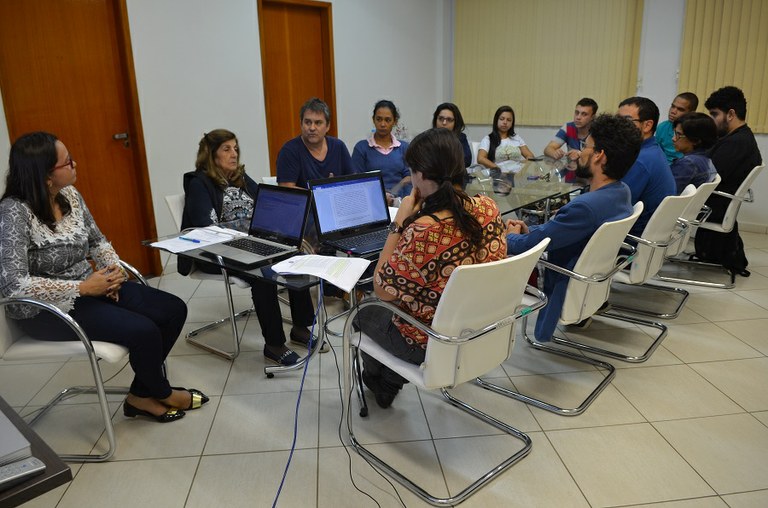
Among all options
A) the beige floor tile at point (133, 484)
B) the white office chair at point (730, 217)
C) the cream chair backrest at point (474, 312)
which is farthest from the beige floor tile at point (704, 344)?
the beige floor tile at point (133, 484)

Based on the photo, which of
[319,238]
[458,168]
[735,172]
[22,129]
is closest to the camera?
[458,168]

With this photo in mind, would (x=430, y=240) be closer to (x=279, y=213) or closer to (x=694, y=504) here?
(x=279, y=213)

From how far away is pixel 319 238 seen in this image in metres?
2.56

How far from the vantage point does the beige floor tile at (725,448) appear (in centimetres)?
197

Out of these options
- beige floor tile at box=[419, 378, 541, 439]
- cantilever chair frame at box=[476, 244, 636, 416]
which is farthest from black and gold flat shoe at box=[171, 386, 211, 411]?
cantilever chair frame at box=[476, 244, 636, 416]

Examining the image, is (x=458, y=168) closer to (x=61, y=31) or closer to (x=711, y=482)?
(x=711, y=482)

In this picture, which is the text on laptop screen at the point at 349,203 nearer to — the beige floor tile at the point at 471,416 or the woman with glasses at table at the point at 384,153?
the beige floor tile at the point at 471,416

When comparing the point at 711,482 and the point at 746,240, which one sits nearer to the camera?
the point at 711,482

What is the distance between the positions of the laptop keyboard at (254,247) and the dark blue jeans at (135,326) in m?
0.37

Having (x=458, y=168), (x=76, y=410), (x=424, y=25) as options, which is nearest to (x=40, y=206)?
(x=76, y=410)

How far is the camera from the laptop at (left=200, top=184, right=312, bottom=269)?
2348mm

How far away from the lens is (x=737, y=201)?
11.9 ft

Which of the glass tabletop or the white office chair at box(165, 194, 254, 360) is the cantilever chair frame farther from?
the white office chair at box(165, 194, 254, 360)

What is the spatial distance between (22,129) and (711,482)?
3.95 metres
